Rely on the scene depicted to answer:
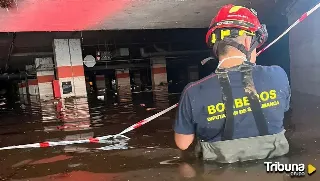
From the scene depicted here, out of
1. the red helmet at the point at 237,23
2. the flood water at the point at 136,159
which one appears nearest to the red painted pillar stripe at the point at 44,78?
the flood water at the point at 136,159

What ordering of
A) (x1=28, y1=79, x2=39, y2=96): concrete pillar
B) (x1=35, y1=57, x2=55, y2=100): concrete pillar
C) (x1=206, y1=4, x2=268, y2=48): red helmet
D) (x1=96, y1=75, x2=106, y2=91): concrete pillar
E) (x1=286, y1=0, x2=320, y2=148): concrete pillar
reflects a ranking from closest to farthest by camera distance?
(x1=206, y1=4, x2=268, y2=48): red helmet → (x1=286, y1=0, x2=320, y2=148): concrete pillar → (x1=35, y1=57, x2=55, y2=100): concrete pillar → (x1=28, y1=79, x2=39, y2=96): concrete pillar → (x1=96, y1=75, x2=106, y2=91): concrete pillar

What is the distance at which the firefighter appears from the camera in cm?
202

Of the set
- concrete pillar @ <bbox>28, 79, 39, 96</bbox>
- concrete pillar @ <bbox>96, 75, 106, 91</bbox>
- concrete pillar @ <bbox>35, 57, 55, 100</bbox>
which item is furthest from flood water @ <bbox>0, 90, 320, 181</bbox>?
concrete pillar @ <bbox>96, 75, 106, 91</bbox>

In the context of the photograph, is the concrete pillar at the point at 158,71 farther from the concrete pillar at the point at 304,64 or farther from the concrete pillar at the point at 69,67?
the concrete pillar at the point at 304,64

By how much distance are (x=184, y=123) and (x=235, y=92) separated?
42 centimetres

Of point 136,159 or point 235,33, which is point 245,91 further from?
point 136,159

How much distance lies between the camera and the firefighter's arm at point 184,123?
2.09m

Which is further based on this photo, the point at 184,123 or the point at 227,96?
the point at 184,123

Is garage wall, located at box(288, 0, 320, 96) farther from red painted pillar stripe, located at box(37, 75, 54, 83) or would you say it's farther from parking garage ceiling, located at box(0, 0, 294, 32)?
red painted pillar stripe, located at box(37, 75, 54, 83)

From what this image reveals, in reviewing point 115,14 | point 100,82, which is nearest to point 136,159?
point 115,14

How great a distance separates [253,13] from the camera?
6.84 ft

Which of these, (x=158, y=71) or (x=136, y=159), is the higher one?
(x=158, y=71)

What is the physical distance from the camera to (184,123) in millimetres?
2129

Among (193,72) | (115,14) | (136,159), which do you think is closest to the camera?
(136,159)
